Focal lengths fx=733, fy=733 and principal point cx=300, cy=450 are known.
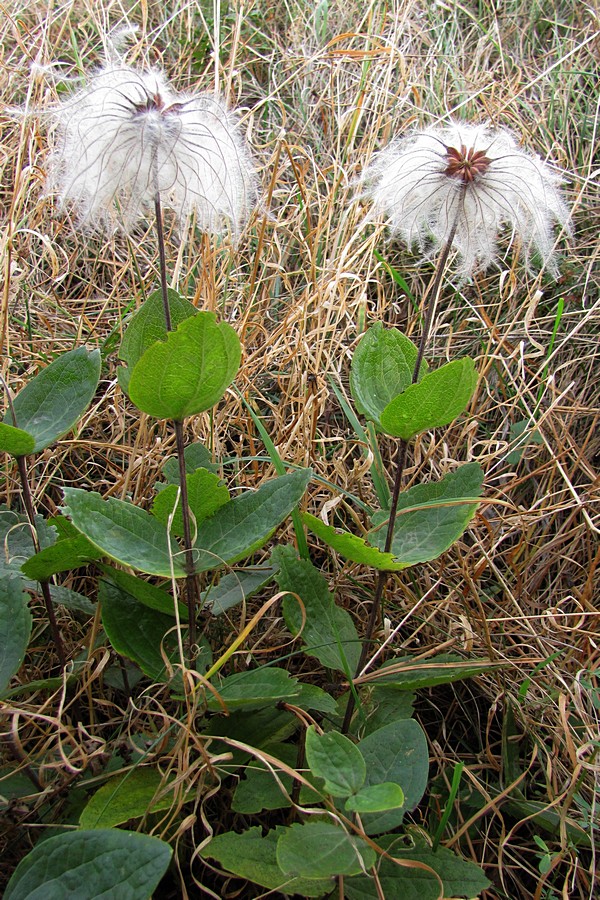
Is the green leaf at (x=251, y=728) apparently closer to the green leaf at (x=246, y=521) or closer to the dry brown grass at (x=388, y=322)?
the dry brown grass at (x=388, y=322)

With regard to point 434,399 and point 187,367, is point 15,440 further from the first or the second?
point 434,399

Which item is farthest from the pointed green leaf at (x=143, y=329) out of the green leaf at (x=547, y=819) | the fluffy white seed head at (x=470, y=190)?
the green leaf at (x=547, y=819)

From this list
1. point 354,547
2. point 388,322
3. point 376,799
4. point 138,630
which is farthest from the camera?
point 388,322

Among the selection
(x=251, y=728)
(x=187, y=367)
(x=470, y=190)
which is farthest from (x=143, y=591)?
(x=470, y=190)

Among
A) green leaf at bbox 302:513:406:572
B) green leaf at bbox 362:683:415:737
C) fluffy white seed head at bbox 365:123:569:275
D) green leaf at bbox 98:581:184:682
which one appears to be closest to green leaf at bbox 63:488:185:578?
green leaf at bbox 98:581:184:682

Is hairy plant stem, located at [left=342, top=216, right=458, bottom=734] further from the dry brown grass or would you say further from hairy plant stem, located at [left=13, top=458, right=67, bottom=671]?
hairy plant stem, located at [left=13, top=458, right=67, bottom=671]

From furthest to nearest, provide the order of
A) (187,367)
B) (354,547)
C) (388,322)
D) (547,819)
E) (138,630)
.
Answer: (388,322), (547,819), (138,630), (354,547), (187,367)
